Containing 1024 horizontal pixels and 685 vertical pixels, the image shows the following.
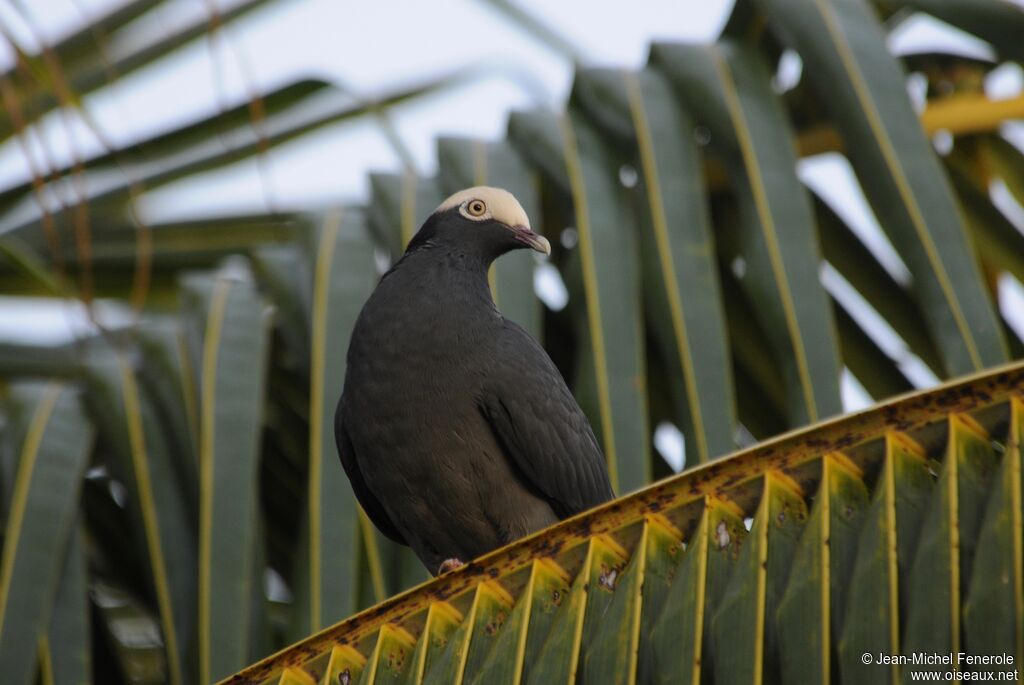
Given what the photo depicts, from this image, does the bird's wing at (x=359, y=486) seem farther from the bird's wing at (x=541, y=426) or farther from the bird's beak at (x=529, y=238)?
the bird's beak at (x=529, y=238)

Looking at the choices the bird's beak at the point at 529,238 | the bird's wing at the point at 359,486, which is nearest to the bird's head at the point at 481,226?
the bird's beak at the point at 529,238

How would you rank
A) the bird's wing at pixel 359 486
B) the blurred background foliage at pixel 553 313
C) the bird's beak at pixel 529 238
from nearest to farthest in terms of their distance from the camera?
the blurred background foliage at pixel 553 313
the bird's wing at pixel 359 486
the bird's beak at pixel 529 238

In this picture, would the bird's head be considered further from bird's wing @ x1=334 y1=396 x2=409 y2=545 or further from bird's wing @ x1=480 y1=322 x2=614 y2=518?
bird's wing @ x1=334 y1=396 x2=409 y2=545

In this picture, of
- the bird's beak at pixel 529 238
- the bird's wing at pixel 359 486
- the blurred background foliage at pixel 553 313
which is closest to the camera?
the blurred background foliage at pixel 553 313

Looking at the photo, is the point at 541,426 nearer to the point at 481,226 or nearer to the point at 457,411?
the point at 457,411

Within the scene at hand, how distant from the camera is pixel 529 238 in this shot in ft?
11.9

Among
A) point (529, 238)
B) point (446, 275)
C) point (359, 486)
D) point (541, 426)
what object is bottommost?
point (359, 486)

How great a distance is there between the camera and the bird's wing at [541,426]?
11.3 feet

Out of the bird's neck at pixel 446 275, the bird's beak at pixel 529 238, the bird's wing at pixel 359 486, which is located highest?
the bird's beak at pixel 529 238

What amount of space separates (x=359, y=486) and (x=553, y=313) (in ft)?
2.40

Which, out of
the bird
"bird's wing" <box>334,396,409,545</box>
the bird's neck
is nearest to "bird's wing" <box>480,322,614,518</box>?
the bird

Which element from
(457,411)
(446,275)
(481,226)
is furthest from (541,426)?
(481,226)

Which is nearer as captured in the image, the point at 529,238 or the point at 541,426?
the point at 541,426

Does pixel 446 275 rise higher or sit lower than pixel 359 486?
higher
